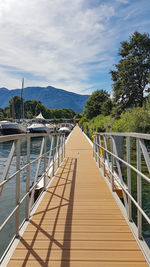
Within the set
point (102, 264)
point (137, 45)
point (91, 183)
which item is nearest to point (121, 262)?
point (102, 264)

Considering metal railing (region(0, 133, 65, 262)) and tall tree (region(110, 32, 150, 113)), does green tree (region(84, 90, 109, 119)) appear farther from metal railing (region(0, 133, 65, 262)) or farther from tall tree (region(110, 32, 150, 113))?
metal railing (region(0, 133, 65, 262))

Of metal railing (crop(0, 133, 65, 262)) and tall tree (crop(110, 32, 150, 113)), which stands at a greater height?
tall tree (crop(110, 32, 150, 113))

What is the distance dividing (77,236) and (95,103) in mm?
45322

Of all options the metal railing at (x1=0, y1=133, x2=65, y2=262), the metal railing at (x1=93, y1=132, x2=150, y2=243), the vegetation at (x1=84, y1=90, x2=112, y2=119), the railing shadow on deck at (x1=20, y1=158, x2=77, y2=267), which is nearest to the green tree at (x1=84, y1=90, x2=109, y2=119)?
the vegetation at (x1=84, y1=90, x2=112, y2=119)

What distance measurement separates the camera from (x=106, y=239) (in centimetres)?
229

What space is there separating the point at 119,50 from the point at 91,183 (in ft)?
92.1

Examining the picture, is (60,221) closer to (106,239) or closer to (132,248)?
(106,239)

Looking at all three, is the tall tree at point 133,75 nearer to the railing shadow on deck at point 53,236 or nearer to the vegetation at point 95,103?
the vegetation at point 95,103

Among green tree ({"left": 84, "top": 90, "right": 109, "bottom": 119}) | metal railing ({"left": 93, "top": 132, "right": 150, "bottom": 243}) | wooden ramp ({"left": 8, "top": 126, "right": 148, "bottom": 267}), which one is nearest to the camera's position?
metal railing ({"left": 93, "top": 132, "right": 150, "bottom": 243})

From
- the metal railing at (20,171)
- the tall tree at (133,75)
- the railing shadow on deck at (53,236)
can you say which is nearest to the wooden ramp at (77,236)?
the railing shadow on deck at (53,236)

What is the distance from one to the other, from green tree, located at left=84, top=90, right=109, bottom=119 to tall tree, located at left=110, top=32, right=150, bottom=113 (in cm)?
1852

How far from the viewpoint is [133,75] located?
26922mm

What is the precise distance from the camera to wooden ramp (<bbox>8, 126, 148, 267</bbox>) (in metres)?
1.91

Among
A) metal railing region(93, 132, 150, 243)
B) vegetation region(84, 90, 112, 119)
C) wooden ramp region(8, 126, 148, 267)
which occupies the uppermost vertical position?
vegetation region(84, 90, 112, 119)
